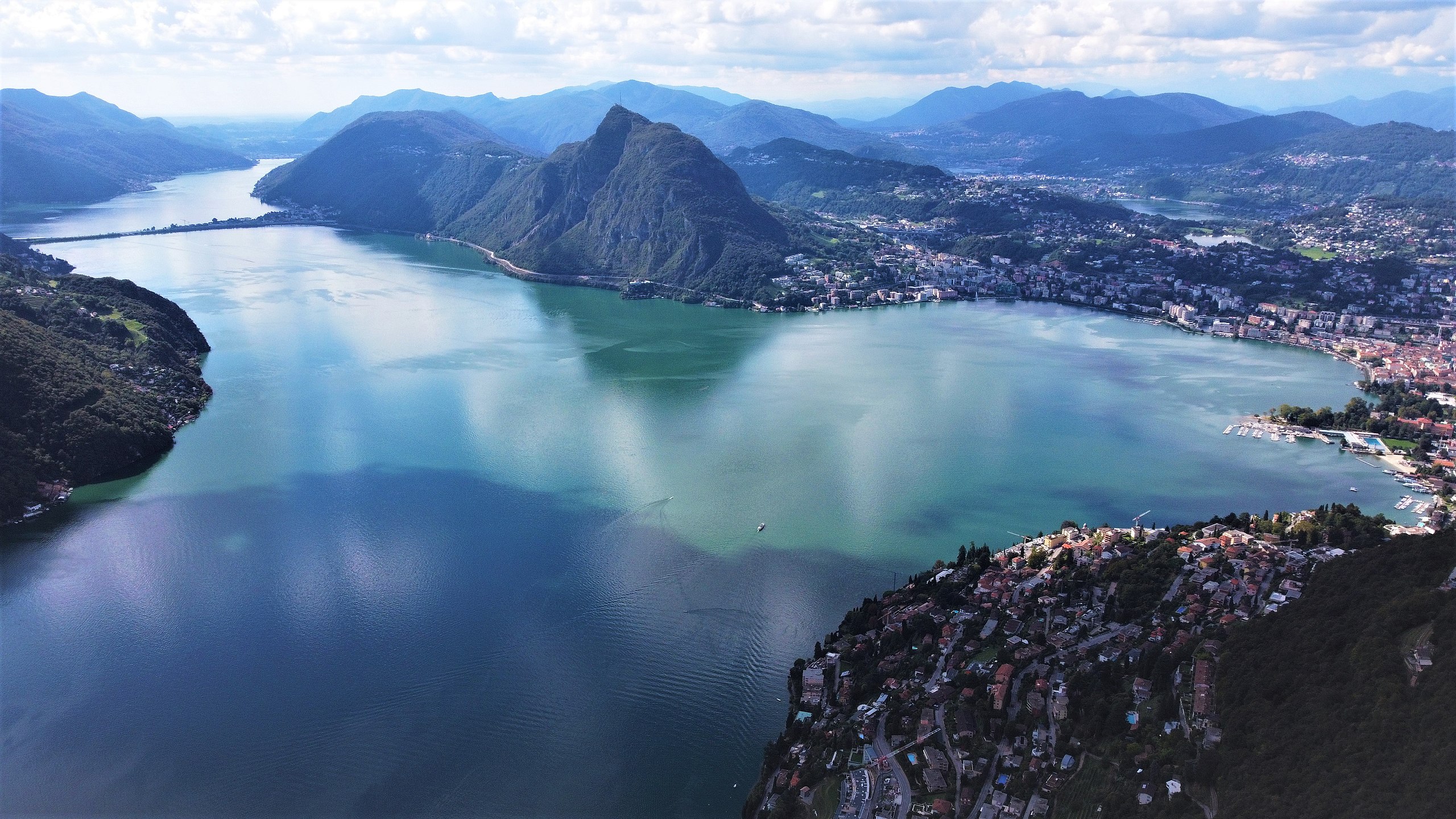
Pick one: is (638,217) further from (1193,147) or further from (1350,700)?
(1193,147)

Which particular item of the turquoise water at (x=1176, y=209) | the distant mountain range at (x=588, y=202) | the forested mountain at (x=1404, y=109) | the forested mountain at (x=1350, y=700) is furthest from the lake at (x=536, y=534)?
the forested mountain at (x=1404, y=109)

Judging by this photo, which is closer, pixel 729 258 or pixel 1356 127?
pixel 729 258

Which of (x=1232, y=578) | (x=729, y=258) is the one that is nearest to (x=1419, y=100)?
(x=729, y=258)

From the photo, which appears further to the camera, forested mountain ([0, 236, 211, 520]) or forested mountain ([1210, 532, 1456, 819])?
forested mountain ([0, 236, 211, 520])

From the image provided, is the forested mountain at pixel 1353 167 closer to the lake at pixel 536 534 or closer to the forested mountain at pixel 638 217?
the lake at pixel 536 534

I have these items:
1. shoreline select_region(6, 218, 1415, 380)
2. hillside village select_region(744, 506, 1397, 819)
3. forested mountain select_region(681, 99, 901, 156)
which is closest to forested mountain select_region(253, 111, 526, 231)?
shoreline select_region(6, 218, 1415, 380)

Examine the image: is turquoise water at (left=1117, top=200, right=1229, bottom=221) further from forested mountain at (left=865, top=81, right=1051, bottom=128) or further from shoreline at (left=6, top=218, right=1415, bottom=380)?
forested mountain at (left=865, top=81, right=1051, bottom=128)

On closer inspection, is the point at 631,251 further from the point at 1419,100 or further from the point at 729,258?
the point at 1419,100
